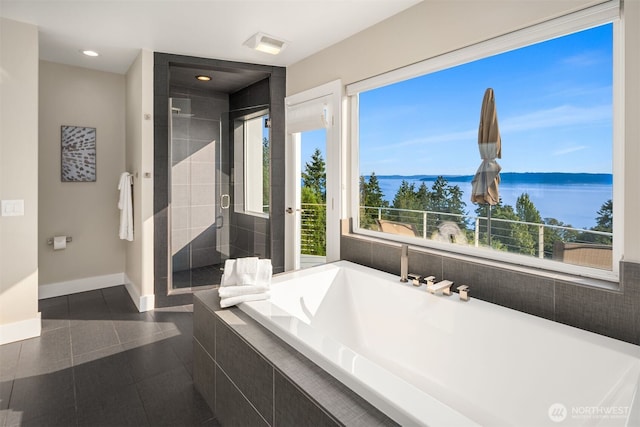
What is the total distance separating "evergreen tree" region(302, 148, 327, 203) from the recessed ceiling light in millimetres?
973

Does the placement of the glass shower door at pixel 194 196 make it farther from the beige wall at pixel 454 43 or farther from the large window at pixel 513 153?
the large window at pixel 513 153

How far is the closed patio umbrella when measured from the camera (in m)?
2.12

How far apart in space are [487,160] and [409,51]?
97cm

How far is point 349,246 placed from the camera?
303 centimetres

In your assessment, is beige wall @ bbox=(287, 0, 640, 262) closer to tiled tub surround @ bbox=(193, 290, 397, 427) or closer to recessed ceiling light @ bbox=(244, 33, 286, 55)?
recessed ceiling light @ bbox=(244, 33, 286, 55)

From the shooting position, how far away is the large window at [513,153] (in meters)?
1.77

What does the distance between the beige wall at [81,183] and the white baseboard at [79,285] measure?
54 mm

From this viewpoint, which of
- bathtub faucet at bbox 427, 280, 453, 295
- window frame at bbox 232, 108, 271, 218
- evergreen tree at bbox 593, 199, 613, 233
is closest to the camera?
evergreen tree at bbox 593, 199, 613, 233

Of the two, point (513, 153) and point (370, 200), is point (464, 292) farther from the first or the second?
point (370, 200)

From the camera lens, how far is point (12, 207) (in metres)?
2.74

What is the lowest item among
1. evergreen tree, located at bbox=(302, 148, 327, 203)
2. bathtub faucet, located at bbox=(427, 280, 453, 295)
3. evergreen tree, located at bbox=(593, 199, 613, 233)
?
bathtub faucet, located at bbox=(427, 280, 453, 295)

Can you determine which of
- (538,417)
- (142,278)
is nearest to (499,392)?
(538,417)

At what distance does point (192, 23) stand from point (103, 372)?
2602mm

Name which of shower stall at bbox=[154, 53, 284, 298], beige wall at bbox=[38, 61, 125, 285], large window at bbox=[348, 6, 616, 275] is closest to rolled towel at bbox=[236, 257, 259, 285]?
large window at bbox=[348, 6, 616, 275]
